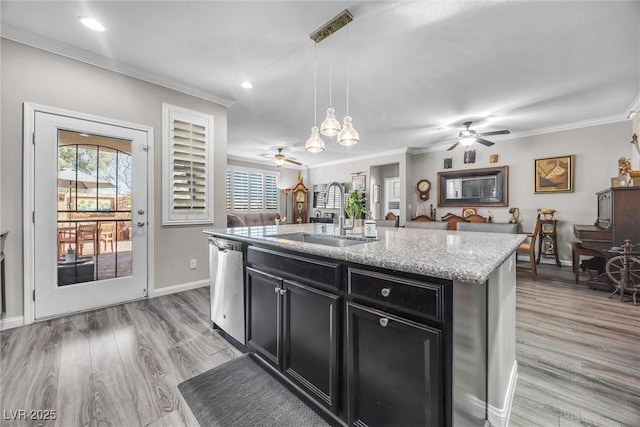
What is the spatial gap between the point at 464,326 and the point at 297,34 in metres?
2.52

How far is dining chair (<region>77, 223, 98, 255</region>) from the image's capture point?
260 centimetres

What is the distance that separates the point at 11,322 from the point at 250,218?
533 centimetres

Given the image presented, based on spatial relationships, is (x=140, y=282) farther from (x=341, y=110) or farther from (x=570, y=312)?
(x=570, y=312)

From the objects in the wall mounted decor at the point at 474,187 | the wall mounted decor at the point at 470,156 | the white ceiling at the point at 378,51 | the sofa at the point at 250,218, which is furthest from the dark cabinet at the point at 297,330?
the wall mounted decor at the point at 474,187

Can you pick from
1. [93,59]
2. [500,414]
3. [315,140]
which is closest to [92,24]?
[93,59]

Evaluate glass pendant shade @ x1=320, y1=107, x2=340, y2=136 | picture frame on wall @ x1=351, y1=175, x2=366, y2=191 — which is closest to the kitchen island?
glass pendant shade @ x1=320, y1=107, x2=340, y2=136

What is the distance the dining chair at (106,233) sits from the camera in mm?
2701

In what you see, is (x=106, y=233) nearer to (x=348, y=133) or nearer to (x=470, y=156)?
(x=348, y=133)

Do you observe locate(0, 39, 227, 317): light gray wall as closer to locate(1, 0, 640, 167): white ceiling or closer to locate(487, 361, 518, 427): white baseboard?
locate(1, 0, 640, 167): white ceiling

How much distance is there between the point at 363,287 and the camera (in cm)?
111

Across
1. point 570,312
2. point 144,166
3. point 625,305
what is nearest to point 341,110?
point 144,166

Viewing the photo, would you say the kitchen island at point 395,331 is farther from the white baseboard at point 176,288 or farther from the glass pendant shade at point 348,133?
the white baseboard at point 176,288

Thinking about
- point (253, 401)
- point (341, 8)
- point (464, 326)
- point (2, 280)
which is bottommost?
point (253, 401)

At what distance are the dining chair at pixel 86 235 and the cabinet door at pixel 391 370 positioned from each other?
2.87 meters
